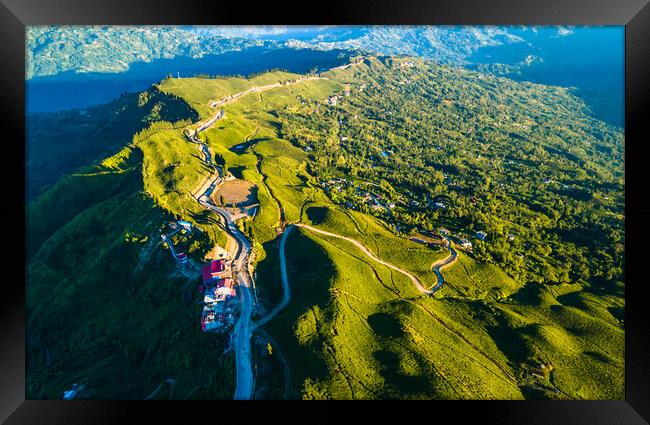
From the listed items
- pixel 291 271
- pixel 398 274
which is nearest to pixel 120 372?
Result: pixel 291 271

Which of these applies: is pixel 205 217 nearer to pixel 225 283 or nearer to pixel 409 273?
pixel 225 283

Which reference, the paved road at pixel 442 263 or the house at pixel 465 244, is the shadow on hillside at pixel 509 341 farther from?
the house at pixel 465 244

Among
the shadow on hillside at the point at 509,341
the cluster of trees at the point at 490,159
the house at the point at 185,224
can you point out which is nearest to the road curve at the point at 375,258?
the shadow on hillside at the point at 509,341

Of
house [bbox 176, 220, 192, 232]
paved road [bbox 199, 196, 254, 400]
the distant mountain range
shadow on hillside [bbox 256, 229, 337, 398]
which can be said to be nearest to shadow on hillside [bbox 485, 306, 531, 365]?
shadow on hillside [bbox 256, 229, 337, 398]
